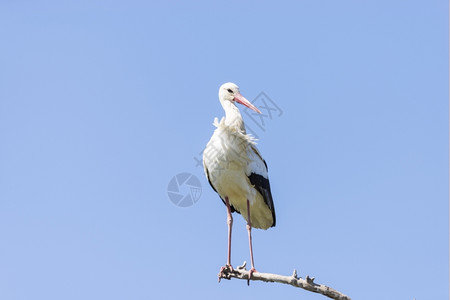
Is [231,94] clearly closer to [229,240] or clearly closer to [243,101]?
[243,101]

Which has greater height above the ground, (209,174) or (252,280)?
(209,174)

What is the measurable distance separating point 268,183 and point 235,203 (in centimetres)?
52

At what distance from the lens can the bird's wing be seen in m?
9.39

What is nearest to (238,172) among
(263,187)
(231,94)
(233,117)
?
(263,187)

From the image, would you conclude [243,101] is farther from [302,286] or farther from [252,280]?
[302,286]

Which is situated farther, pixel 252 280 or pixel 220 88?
pixel 220 88

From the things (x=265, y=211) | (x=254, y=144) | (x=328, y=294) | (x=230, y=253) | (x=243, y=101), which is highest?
(x=243, y=101)

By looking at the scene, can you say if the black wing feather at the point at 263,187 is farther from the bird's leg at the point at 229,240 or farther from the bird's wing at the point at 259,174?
the bird's leg at the point at 229,240

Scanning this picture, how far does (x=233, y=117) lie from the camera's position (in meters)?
9.63

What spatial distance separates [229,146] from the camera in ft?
30.2

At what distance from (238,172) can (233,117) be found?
2.60ft

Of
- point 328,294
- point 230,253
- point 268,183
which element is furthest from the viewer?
point 268,183

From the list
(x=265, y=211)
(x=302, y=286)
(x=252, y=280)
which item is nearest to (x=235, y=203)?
(x=265, y=211)

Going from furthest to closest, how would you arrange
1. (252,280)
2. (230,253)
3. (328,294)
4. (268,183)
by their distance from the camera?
(268,183) < (230,253) < (252,280) < (328,294)
